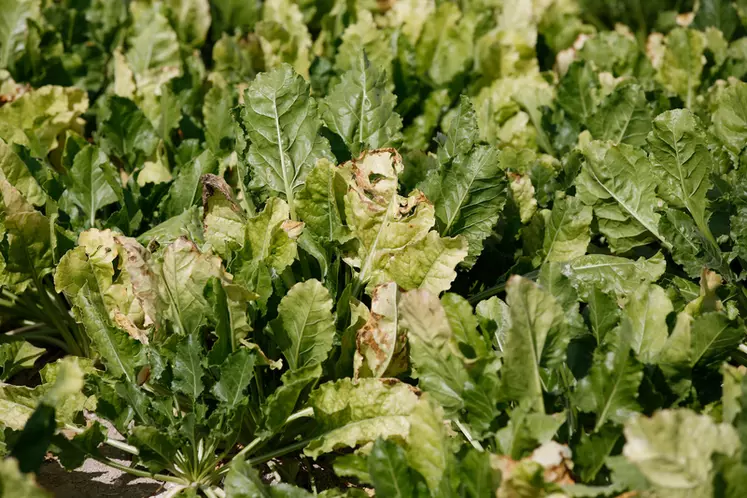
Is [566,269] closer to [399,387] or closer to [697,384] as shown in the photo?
[697,384]

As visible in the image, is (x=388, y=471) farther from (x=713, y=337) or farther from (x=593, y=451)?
(x=713, y=337)

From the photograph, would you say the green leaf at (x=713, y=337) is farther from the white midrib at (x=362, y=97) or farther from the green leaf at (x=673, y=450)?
the white midrib at (x=362, y=97)

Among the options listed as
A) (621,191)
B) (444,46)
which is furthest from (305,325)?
(444,46)

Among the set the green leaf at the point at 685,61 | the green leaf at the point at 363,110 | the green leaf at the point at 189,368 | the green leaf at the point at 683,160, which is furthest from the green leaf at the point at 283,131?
the green leaf at the point at 685,61

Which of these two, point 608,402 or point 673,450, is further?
point 608,402

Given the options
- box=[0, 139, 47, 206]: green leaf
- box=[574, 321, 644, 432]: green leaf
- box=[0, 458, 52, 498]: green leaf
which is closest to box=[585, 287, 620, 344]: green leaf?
box=[574, 321, 644, 432]: green leaf

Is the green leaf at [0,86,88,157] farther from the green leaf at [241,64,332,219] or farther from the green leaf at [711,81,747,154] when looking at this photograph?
the green leaf at [711,81,747,154]

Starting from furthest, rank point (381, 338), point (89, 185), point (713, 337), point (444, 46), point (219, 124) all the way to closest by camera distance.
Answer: point (444, 46), point (219, 124), point (89, 185), point (381, 338), point (713, 337)
